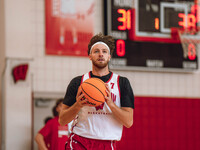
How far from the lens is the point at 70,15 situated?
356 inches

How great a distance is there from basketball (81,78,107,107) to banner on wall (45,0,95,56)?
18.3 feet

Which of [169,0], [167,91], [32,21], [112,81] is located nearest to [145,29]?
[169,0]

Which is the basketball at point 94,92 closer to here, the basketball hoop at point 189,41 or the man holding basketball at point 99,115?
the man holding basketball at point 99,115

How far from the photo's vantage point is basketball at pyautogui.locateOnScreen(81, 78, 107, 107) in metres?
3.34

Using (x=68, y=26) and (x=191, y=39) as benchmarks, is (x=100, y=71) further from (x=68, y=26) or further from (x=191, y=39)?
(x=191, y=39)

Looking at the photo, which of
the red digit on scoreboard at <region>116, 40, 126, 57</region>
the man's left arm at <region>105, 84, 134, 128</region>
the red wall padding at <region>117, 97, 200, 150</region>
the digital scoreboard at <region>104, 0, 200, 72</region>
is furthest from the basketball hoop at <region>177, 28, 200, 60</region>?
the man's left arm at <region>105, 84, 134, 128</region>

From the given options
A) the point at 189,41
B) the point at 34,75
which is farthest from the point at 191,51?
the point at 34,75

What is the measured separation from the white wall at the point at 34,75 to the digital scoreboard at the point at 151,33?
398 millimetres

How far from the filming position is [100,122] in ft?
11.8

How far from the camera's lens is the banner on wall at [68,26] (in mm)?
8875

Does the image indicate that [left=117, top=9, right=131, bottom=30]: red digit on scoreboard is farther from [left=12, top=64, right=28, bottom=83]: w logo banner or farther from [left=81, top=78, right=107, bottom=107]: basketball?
[left=81, top=78, right=107, bottom=107]: basketball

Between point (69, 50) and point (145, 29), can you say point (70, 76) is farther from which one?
point (145, 29)

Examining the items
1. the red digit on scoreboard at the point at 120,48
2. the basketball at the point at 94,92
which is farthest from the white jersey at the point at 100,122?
the red digit on scoreboard at the point at 120,48

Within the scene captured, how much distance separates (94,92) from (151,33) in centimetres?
587
